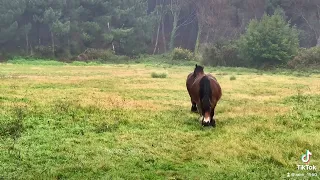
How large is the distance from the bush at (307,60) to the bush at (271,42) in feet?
1.92

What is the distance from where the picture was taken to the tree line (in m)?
45.3

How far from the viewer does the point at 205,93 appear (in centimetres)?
1078

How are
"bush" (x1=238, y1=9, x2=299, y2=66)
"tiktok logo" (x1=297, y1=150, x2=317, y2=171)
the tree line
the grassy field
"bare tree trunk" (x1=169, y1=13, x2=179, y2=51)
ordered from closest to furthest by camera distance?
1. the grassy field
2. "tiktok logo" (x1=297, y1=150, x2=317, y2=171)
3. "bush" (x1=238, y1=9, x2=299, y2=66)
4. the tree line
5. "bare tree trunk" (x1=169, y1=13, x2=179, y2=51)

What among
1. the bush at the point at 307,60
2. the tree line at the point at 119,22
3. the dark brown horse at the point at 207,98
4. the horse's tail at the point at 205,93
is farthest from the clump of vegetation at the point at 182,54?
the horse's tail at the point at 205,93

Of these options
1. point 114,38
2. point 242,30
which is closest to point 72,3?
point 114,38

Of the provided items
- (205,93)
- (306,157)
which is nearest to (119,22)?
(205,93)

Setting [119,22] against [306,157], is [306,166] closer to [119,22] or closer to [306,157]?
[306,157]

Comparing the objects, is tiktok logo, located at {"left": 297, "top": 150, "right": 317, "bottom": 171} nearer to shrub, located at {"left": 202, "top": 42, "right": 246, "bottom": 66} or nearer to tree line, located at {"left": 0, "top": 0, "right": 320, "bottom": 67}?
shrub, located at {"left": 202, "top": 42, "right": 246, "bottom": 66}

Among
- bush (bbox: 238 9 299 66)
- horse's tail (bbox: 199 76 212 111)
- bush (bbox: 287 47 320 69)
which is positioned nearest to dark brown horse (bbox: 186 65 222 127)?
horse's tail (bbox: 199 76 212 111)

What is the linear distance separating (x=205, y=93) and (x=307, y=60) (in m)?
30.1

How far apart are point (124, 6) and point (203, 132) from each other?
45.2 m

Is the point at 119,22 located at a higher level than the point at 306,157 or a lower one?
higher

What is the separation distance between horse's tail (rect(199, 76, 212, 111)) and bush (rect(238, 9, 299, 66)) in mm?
27848

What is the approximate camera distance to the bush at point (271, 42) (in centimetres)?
3734
